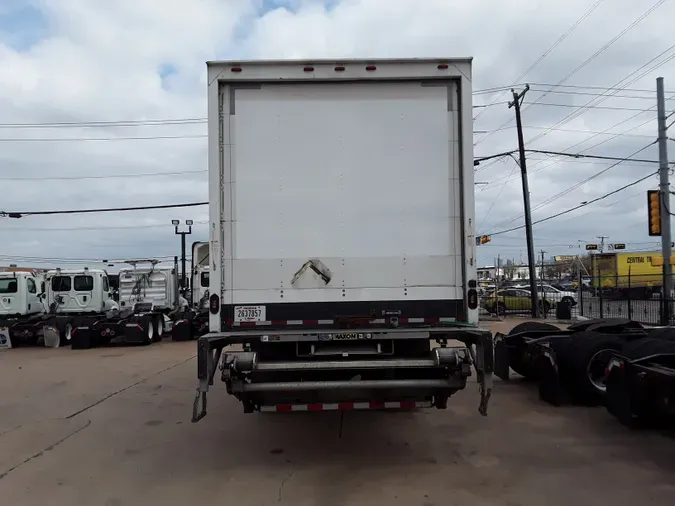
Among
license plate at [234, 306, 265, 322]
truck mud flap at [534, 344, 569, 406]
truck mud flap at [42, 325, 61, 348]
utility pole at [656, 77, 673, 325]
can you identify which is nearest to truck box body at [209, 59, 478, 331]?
license plate at [234, 306, 265, 322]

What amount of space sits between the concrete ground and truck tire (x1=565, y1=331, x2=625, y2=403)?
0.34 m

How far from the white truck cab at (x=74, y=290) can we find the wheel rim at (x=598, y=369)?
56.1 feet

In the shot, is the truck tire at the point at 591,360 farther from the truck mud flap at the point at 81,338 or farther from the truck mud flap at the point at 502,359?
the truck mud flap at the point at 81,338

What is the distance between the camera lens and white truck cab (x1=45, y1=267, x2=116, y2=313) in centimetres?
1981

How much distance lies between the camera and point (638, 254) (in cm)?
4919

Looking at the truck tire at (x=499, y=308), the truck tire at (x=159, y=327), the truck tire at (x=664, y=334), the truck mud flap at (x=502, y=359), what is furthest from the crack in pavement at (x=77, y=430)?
the truck tire at (x=499, y=308)

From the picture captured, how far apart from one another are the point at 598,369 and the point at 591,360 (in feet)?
1.07

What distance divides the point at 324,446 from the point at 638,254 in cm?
5024

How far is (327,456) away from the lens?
19.7ft

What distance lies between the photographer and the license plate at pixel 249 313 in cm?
559

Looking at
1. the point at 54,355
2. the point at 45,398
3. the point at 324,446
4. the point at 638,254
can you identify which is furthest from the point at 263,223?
the point at 638,254

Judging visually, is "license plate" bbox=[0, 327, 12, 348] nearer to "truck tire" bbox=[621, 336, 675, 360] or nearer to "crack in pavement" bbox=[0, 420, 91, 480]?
"crack in pavement" bbox=[0, 420, 91, 480]

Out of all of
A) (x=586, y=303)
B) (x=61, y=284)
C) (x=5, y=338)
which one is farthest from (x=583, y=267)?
(x=5, y=338)

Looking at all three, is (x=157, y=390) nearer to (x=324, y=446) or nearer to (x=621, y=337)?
(x=324, y=446)
